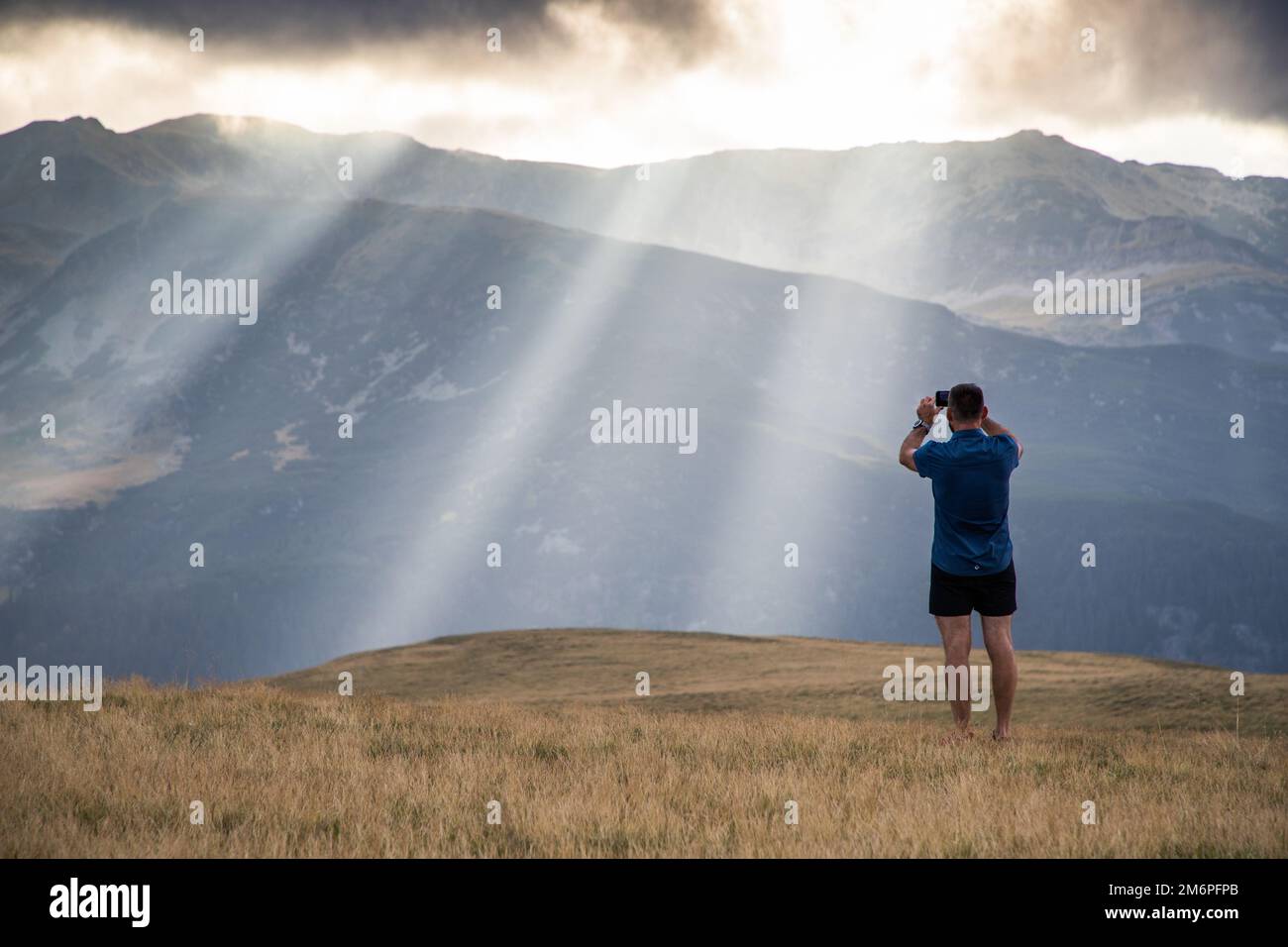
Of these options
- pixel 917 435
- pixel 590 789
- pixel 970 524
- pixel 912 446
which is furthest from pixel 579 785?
pixel 917 435

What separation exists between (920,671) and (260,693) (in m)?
22.0

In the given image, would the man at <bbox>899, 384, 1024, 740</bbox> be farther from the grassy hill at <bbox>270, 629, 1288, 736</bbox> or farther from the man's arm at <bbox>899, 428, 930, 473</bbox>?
the grassy hill at <bbox>270, 629, 1288, 736</bbox>

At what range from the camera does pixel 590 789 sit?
841cm

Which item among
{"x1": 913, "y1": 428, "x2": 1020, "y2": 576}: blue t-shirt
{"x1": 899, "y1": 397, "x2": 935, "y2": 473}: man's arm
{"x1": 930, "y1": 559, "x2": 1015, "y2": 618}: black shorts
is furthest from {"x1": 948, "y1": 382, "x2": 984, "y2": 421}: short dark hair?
{"x1": 930, "y1": 559, "x2": 1015, "y2": 618}: black shorts

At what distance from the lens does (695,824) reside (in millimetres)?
7473

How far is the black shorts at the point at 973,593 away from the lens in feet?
34.1

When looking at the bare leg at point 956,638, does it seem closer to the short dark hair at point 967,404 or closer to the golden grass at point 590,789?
the golden grass at point 590,789

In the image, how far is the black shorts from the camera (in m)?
10.4

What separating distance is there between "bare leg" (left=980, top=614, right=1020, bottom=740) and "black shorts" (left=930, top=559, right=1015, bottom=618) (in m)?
0.11

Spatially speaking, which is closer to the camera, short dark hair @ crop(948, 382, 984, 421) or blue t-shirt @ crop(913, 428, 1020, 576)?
blue t-shirt @ crop(913, 428, 1020, 576)
